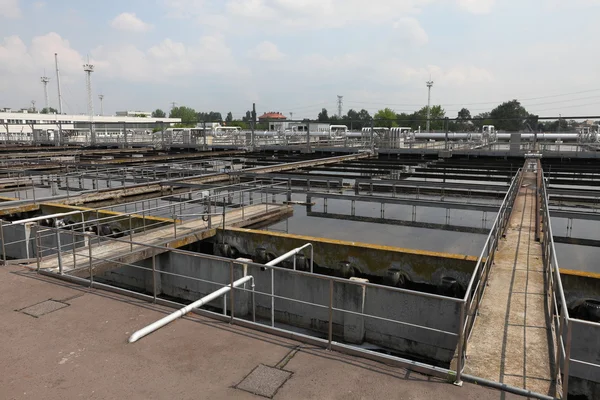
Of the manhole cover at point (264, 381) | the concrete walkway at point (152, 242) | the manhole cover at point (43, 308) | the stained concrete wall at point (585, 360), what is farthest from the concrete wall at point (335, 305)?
the manhole cover at point (43, 308)

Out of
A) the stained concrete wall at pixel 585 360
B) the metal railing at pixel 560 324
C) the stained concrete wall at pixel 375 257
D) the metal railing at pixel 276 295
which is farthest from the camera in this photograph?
the stained concrete wall at pixel 375 257

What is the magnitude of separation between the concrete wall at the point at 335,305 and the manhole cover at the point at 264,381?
9.69ft

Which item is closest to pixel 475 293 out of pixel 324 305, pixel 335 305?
pixel 324 305

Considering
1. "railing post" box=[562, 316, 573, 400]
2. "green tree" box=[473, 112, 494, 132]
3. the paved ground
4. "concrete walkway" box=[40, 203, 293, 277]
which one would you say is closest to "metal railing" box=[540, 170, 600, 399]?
"railing post" box=[562, 316, 573, 400]

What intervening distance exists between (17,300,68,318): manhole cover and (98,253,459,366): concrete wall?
4033 millimetres

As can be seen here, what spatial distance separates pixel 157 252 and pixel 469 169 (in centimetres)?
2428

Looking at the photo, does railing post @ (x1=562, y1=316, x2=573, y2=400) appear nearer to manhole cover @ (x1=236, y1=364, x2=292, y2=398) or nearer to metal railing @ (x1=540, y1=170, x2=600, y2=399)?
metal railing @ (x1=540, y1=170, x2=600, y2=399)

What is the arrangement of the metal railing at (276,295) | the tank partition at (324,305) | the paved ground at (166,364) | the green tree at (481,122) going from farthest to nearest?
the green tree at (481,122) → the tank partition at (324,305) → the metal railing at (276,295) → the paved ground at (166,364)

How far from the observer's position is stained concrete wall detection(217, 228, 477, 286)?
11.5 m

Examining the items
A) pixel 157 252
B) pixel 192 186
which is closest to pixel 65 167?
pixel 192 186

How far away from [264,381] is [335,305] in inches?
231

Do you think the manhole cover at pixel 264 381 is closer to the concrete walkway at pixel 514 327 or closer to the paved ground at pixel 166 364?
the paved ground at pixel 166 364

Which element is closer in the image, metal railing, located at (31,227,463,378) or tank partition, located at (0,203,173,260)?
metal railing, located at (31,227,463,378)

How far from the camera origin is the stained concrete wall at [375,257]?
1145cm
